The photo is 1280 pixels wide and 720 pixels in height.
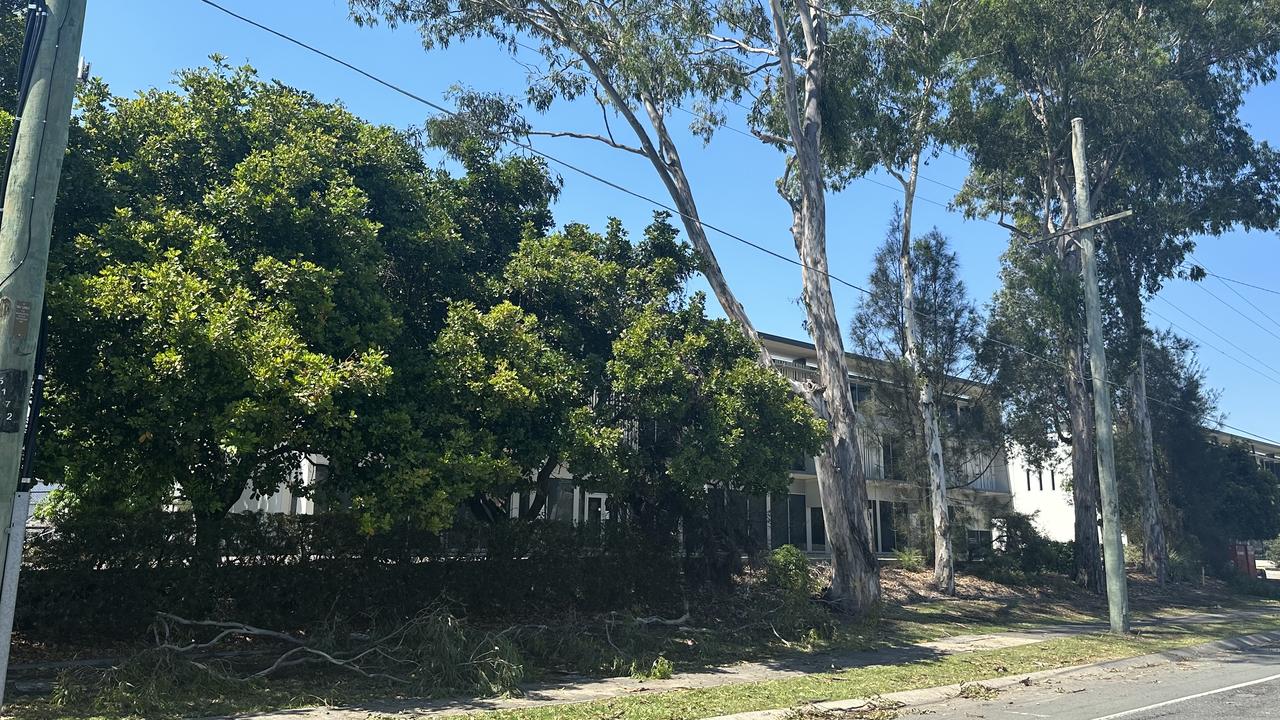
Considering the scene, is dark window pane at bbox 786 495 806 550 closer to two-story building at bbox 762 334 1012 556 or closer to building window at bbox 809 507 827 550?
two-story building at bbox 762 334 1012 556

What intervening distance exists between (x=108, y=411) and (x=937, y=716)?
10159 millimetres

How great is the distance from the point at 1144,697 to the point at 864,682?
3506 mm

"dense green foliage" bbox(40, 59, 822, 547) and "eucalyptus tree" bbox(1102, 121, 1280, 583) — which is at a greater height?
"eucalyptus tree" bbox(1102, 121, 1280, 583)

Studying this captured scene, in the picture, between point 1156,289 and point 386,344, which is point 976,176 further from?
point 386,344

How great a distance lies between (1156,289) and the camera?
31562 millimetres

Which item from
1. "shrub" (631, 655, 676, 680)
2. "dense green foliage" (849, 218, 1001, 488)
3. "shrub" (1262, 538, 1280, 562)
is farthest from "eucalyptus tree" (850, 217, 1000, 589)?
"shrub" (1262, 538, 1280, 562)

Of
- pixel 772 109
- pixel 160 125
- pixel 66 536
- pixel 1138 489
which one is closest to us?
pixel 66 536

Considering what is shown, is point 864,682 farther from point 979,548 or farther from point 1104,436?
point 979,548

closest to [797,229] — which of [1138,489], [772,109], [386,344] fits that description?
[772,109]

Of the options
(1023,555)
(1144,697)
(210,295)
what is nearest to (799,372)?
(1023,555)

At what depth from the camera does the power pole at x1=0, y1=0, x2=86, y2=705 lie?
23.7ft

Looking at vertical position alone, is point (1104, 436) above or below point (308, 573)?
above

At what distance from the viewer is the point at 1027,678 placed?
44.3 ft

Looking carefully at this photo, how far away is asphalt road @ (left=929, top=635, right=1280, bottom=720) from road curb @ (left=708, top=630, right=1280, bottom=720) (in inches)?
9.8
